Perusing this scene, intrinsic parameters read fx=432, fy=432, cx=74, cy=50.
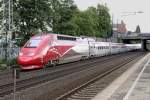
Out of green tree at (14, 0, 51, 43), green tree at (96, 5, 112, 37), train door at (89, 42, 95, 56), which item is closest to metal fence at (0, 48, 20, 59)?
green tree at (14, 0, 51, 43)

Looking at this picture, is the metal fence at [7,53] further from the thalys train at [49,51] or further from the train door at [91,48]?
the train door at [91,48]

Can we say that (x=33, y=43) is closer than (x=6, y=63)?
Yes

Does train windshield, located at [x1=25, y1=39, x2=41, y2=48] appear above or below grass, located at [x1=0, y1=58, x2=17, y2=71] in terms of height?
above

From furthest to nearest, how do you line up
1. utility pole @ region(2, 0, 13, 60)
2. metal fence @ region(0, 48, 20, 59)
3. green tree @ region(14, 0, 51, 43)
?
green tree @ region(14, 0, 51, 43) < metal fence @ region(0, 48, 20, 59) < utility pole @ region(2, 0, 13, 60)

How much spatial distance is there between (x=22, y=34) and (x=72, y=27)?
1260 inches

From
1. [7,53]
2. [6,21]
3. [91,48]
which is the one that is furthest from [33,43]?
[91,48]

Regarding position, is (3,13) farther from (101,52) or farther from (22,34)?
Result: (101,52)

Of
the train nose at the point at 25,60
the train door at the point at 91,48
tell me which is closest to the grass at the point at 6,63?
the train nose at the point at 25,60

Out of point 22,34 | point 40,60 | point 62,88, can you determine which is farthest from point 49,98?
point 22,34

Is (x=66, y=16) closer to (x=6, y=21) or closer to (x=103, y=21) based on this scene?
(x=103, y=21)

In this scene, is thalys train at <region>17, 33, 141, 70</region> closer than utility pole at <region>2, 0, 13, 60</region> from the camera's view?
Yes

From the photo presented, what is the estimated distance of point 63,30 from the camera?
79875mm

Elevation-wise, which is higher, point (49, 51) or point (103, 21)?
point (103, 21)

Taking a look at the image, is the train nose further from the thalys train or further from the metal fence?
the metal fence
